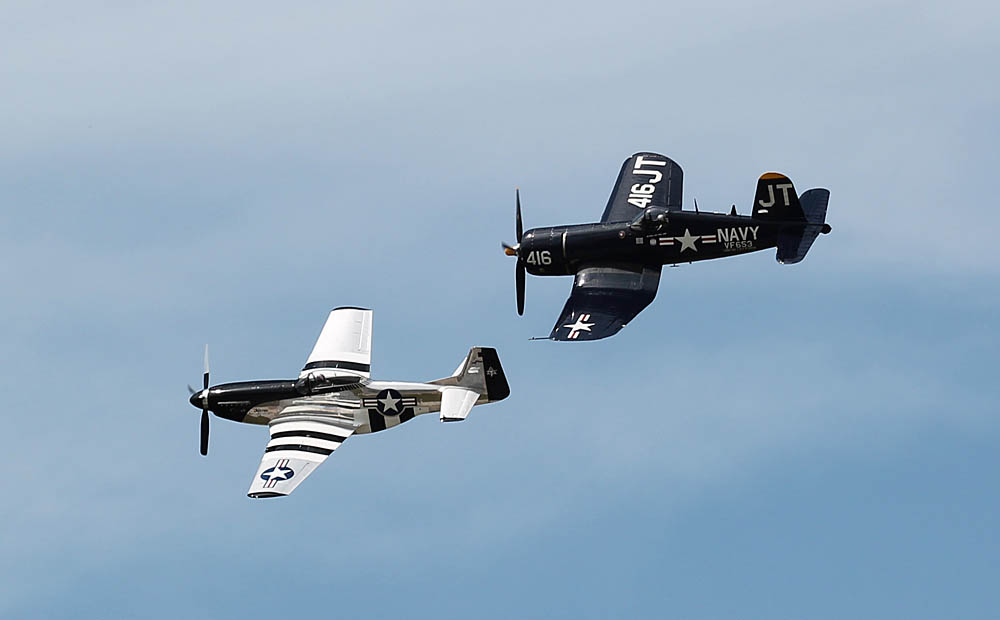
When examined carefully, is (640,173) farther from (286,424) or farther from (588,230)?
(286,424)

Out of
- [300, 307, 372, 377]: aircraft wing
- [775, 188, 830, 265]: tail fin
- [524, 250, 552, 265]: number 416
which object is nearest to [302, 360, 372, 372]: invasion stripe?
[300, 307, 372, 377]: aircraft wing

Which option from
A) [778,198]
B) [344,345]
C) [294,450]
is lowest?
[294,450]

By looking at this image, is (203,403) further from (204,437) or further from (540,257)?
(540,257)

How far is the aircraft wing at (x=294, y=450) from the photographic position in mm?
62500

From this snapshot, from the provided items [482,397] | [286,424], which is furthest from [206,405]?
[482,397]

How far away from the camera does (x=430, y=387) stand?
6550 cm

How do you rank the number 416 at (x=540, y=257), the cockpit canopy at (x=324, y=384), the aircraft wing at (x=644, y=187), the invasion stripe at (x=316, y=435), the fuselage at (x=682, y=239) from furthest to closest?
1. the aircraft wing at (x=644, y=187)
2. the number 416 at (x=540, y=257)
3. the fuselage at (x=682, y=239)
4. the cockpit canopy at (x=324, y=384)
5. the invasion stripe at (x=316, y=435)

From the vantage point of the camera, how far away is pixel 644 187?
243 ft

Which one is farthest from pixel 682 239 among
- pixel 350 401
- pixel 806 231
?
pixel 350 401

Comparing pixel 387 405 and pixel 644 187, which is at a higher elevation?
pixel 644 187

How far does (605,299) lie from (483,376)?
5535 millimetres

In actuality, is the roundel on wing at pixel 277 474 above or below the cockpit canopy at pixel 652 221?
below

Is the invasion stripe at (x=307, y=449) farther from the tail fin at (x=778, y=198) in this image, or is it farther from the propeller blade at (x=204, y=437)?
the tail fin at (x=778, y=198)

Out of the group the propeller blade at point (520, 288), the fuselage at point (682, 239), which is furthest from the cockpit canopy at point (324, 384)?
the fuselage at point (682, 239)
